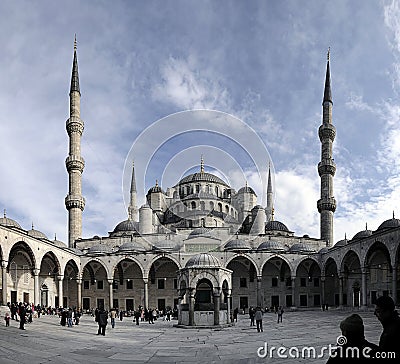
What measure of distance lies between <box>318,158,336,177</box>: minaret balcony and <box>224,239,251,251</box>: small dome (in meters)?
11.1

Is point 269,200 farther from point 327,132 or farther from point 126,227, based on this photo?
point 126,227

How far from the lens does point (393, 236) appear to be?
91.7ft

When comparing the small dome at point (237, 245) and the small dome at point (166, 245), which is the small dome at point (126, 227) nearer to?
the small dome at point (166, 245)

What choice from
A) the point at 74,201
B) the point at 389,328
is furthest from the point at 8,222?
the point at 389,328

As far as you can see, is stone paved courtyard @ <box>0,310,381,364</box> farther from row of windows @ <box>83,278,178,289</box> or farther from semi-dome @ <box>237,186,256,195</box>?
semi-dome @ <box>237,186,256,195</box>

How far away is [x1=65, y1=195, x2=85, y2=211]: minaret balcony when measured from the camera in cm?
4288

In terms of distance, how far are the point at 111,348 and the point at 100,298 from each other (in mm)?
30043

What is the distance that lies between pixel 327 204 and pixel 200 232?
13.2 meters

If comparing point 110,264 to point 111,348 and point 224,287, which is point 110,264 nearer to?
point 224,287

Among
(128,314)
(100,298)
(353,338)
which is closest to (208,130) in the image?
(128,314)

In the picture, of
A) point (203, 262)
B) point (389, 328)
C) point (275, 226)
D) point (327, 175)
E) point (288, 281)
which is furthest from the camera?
point (275, 226)

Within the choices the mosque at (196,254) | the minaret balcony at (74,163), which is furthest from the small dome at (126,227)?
the minaret balcony at (74,163)

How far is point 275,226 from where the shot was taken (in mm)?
51250

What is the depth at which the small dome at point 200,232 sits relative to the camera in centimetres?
4388
